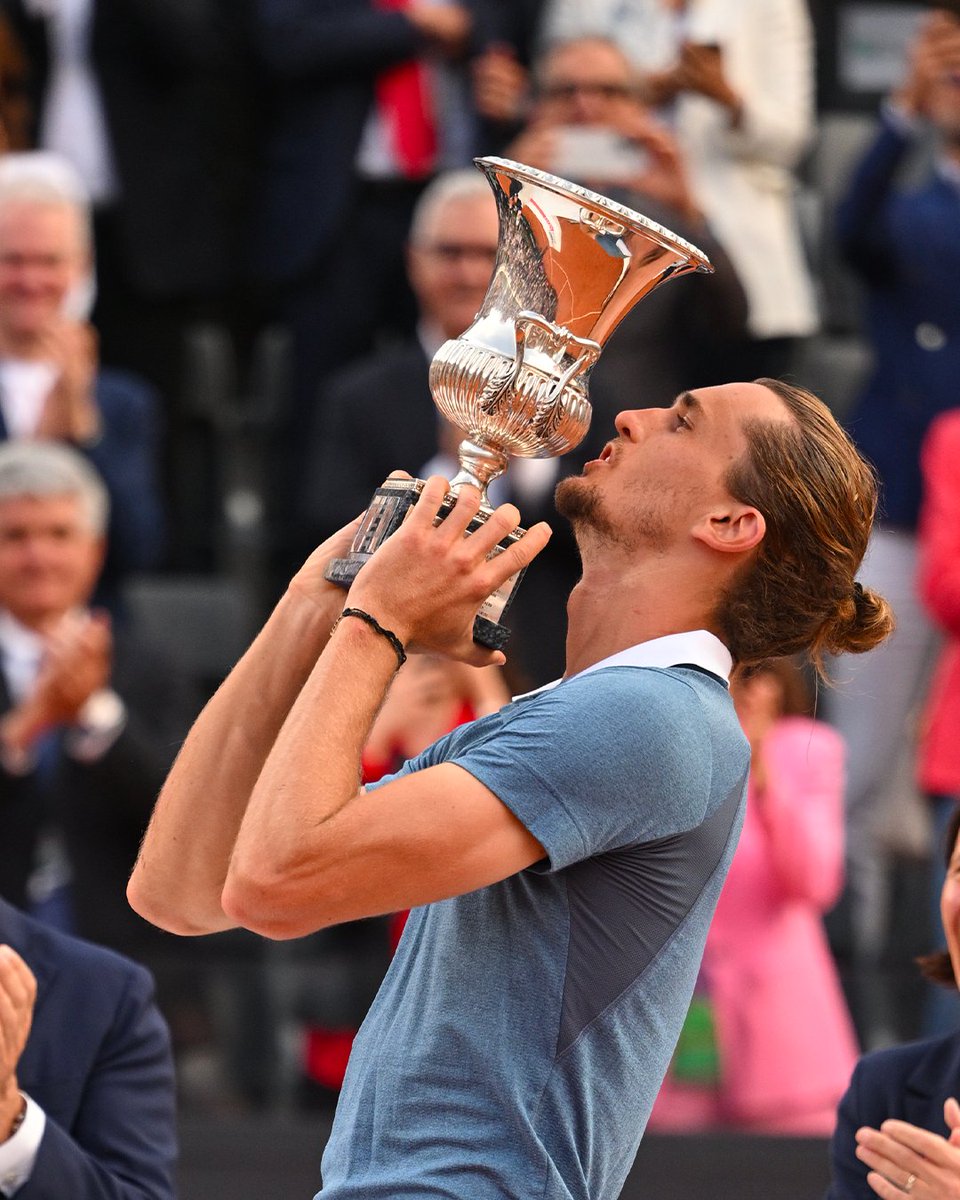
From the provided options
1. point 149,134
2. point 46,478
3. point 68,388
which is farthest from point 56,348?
point 149,134

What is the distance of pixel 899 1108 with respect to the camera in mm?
3318

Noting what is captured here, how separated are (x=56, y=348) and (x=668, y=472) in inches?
132

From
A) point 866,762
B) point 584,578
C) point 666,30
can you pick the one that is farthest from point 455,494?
point 666,30

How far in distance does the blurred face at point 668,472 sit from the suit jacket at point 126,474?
10.3ft

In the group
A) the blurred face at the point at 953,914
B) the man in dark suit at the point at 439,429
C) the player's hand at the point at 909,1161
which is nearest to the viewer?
the player's hand at the point at 909,1161

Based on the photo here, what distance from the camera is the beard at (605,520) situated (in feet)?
9.16

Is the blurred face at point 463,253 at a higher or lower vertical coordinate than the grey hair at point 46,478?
higher

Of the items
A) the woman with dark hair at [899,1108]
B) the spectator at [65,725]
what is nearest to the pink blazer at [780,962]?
the woman with dark hair at [899,1108]

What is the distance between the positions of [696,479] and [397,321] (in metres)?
4.06

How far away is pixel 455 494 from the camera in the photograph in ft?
8.68

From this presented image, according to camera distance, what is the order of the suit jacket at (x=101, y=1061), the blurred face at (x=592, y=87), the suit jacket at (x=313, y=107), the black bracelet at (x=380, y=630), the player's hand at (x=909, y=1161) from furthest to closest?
the suit jacket at (x=313, y=107) → the blurred face at (x=592, y=87) → the suit jacket at (x=101, y=1061) → the player's hand at (x=909, y=1161) → the black bracelet at (x=380, y=630)

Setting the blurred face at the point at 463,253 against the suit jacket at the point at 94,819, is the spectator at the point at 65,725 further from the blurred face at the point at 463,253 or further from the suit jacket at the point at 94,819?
the blurred face at the point at 463,253

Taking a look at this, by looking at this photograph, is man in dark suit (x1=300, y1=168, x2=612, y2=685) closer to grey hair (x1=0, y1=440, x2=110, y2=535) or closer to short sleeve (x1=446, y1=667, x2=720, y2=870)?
grey hair (x1=0, y1=440, x2=110, y2=535)

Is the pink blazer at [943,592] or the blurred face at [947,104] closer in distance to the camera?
the pink blazer at [943,592]
